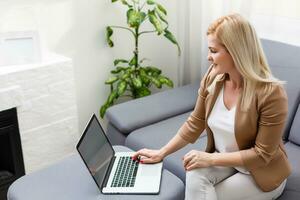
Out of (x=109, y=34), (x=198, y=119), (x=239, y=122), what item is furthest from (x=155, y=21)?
(x=239, y=122)

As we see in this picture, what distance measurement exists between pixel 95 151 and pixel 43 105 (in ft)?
2.25

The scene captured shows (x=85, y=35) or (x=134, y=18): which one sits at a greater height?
(x=134, y=18)

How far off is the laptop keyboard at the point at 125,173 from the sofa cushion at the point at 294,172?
62 centimetres

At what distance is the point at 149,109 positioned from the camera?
88.1 inches

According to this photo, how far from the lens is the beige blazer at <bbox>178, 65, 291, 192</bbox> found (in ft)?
4.40

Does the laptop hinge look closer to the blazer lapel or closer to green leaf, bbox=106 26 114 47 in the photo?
the blazer lapel

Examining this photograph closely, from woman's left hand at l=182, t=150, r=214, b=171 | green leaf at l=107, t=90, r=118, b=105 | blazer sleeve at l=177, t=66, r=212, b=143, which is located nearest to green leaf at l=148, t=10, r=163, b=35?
green leaf at l=107, t=90, r=118, b=105

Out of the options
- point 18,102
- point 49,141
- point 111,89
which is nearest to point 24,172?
point 49,141

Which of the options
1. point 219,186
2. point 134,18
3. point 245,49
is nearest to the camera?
point 245,49

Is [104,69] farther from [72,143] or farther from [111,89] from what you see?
[72,143]

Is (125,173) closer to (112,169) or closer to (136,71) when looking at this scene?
(112,169)

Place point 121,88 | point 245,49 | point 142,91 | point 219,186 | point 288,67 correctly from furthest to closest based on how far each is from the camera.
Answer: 1. point 142,91
2. point 121,88
3. point 288,67
4. point 219,186
5. point 245,49

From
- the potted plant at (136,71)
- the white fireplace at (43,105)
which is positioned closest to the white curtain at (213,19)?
the potted plant at (136,71)

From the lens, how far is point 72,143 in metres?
2.40
